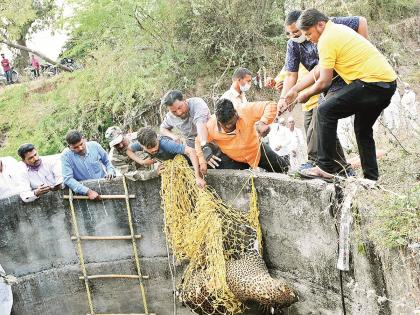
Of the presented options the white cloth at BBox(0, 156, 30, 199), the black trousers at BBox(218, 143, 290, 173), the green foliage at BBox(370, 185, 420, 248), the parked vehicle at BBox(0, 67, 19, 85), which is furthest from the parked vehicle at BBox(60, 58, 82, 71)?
the green foliage at BBox(370, 185, 420, 248)

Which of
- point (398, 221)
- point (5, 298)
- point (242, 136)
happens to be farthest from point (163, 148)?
point (5, 298)

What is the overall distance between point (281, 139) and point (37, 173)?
378 centimetres

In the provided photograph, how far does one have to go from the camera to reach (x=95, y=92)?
14703mm

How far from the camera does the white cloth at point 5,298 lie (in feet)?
22.8

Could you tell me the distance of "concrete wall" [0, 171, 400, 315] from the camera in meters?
5.70

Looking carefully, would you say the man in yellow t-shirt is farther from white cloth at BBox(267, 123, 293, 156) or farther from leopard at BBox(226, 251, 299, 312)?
white cloth at BBox(267, 123, 293, 156)

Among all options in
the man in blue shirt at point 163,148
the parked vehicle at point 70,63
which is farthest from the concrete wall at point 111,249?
the parked vehicle at point 70,63

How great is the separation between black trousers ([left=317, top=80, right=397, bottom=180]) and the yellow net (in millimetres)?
1128

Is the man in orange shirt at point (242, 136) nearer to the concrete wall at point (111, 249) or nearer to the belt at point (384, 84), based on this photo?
the concrete wall at point (111, 249)

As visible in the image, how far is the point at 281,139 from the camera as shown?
849cm

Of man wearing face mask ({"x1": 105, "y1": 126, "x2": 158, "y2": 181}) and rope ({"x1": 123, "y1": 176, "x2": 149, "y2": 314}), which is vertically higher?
man wearing face mask ({"x1": 105, "y1": 126, "x2": 158, "y2": 181})

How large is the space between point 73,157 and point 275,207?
2636mm

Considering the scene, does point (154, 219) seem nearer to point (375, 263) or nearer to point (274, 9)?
point (375, 263)

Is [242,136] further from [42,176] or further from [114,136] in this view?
[42,176]
